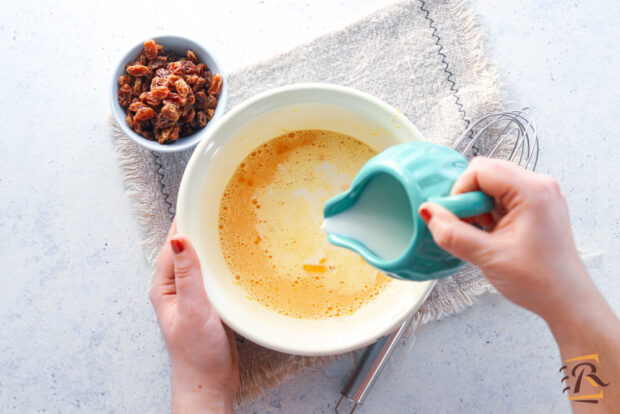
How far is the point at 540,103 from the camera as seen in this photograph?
1.16m

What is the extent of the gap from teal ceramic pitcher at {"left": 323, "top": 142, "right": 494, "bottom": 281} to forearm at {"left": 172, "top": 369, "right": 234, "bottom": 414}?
1.43 ft

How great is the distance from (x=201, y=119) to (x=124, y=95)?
163 mm

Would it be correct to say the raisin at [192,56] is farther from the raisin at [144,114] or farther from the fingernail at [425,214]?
the fingernail at [425,214]

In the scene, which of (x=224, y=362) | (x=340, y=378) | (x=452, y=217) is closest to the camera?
(x=452, y=217)

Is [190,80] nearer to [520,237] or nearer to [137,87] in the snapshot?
[137,87]

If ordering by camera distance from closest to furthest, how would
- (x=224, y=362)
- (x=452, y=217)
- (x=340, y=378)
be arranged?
(x=452, y=217)
(x=224, y=362)
(x=340, y=378)

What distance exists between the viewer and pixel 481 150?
1116mm

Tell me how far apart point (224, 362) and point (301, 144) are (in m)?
0.45

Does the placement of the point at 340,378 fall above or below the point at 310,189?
below

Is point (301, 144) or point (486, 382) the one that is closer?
point (301, 144)

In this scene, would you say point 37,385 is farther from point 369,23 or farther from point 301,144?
point 369,23

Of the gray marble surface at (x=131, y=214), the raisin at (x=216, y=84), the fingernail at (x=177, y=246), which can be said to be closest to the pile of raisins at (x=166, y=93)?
the raisin at (x=216, y=84)

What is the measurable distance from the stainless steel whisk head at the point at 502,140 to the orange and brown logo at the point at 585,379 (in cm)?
44

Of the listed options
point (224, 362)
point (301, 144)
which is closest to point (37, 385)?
point (224, 362)
